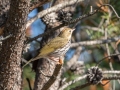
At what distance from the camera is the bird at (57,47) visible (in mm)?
3177

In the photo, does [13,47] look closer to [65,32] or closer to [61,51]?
[61,51]

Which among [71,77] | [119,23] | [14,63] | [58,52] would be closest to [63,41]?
[58,52]

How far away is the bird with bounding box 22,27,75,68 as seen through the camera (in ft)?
10.4

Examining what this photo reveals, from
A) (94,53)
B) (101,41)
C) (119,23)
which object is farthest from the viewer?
(94,53)

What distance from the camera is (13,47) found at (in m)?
2.36

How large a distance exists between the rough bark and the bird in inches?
24.3

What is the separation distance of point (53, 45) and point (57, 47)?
5cm

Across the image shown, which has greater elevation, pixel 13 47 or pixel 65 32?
pixel 13 47

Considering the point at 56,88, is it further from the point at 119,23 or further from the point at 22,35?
the point at 119,23

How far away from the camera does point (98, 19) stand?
15.8ft

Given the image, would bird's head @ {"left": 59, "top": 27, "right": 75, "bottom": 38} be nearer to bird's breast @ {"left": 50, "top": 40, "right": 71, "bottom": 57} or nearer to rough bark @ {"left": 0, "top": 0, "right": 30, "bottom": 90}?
bird's breast @ {"left": 50, "top": 40, "right": 71, "bottom": 57}

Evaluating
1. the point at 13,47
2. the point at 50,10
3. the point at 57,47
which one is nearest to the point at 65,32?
the point at 57,47

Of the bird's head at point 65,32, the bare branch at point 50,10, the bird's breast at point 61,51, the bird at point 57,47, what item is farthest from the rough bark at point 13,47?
the bird's head at point 65,32

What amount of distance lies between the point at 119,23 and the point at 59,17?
1.11 metres
